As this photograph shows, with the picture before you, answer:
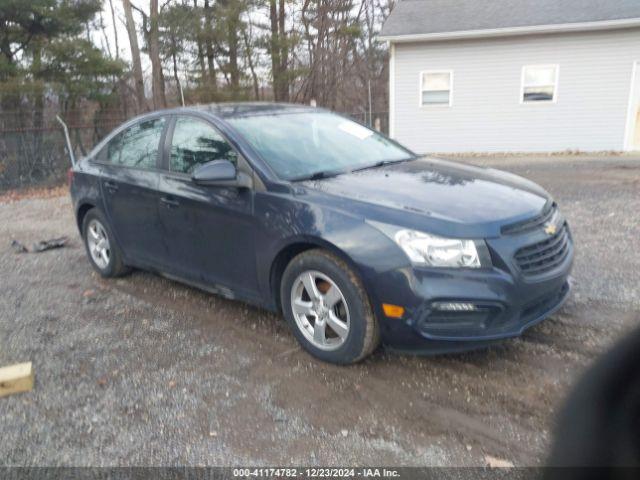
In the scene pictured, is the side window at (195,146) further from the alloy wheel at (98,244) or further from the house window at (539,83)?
the house window at (539,83)

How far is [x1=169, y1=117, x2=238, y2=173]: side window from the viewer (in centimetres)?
389

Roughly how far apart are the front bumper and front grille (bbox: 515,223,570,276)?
5cm

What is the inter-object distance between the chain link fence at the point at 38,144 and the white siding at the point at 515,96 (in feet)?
28.7

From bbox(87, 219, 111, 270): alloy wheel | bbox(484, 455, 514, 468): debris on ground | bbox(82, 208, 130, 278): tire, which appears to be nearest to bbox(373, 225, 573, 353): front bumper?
bbox(484, 455, 514, 468): debris on ground

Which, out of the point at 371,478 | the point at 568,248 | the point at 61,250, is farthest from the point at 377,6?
the point at 371,478

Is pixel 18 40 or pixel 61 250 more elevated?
pixel 18 40

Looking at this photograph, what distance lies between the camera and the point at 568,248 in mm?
3486

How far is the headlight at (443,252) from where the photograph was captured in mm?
2881

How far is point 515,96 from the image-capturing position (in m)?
14.7

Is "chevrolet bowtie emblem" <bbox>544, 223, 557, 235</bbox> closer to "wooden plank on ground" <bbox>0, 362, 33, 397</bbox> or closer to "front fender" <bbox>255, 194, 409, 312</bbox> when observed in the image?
"front fender" <bbox>255, 194, 409, 312</bbox>

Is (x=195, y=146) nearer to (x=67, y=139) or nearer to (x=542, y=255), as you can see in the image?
(x=542, y=255)

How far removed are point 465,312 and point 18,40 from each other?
1614 centimetres

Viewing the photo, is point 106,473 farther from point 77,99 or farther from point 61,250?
point 77,99

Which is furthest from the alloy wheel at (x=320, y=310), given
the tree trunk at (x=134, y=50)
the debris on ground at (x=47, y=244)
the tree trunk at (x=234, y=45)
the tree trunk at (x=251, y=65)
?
the tree trunk at (x=251, y=65)
